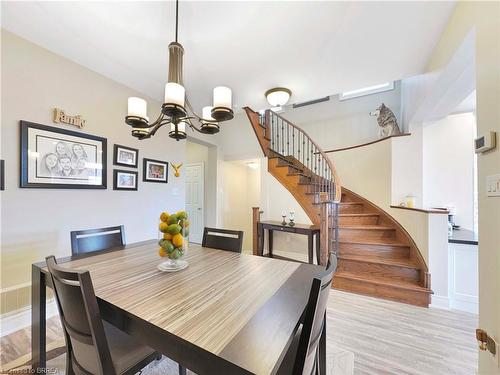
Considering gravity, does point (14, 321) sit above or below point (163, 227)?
below

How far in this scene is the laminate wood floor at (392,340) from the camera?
1583 millimetres

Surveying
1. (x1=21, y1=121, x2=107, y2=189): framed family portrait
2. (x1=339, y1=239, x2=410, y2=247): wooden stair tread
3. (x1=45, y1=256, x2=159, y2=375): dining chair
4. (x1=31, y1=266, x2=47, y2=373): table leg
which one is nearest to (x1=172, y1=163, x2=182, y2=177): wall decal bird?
(x1=21, y1=121, x2=107, y2=189): framed family portrait

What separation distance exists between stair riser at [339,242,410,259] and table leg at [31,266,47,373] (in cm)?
335

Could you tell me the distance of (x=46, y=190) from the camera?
220 centimetres

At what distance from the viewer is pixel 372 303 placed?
97.5 inches

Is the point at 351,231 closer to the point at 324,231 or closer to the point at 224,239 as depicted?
the point at 324,231

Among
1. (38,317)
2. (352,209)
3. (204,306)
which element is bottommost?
(38,317)

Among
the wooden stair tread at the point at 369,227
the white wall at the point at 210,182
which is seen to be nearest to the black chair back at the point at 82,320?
the wooden stair tread at the point at 369,227

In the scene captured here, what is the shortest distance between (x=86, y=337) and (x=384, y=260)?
3263 millimetres

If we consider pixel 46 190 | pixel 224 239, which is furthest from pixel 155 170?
pixel 224 239

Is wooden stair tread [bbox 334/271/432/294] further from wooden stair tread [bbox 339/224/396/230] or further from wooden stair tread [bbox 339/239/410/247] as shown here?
wooden stair tread [bbox 339/224/396/230]

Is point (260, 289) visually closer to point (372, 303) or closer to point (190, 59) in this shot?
point (372, 303)

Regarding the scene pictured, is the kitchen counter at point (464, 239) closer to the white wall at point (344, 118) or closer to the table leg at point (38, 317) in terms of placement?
the white wall at point (344, 118)

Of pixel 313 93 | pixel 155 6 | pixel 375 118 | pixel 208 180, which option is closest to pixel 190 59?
pixel 155 6
